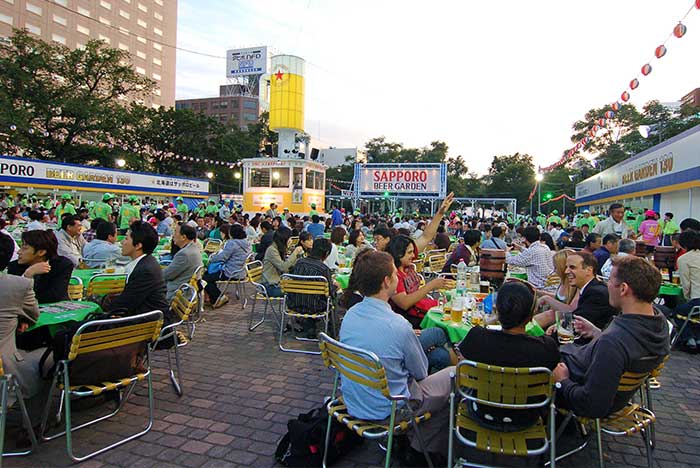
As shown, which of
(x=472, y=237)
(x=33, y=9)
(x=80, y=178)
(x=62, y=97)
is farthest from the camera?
(x=33, y=9)

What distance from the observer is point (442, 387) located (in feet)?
10.00

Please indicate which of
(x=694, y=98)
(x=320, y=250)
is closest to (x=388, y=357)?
(x=320, y=250)

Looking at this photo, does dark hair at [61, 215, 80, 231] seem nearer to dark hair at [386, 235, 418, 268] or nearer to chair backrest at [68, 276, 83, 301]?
chair backrest at [68, 276, 83, 301]

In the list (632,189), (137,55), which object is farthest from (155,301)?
(137,55)

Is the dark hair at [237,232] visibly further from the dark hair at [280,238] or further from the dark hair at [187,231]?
the dark hair at [187,231]

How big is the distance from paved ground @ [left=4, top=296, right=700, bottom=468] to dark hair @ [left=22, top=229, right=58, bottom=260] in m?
1.57

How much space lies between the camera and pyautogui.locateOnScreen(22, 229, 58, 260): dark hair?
402cm

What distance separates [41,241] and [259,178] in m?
26.0

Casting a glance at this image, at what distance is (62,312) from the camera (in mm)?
3887

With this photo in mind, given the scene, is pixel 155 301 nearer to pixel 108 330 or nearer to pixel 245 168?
pixel 108 330

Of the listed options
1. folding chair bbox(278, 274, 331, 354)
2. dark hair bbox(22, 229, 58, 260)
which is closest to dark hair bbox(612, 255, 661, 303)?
folding chair bbox(278, 274, 331, 354)

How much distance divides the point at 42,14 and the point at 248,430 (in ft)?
252

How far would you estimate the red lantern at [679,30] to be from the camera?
7.93 m

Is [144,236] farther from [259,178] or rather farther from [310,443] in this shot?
[259,178]
